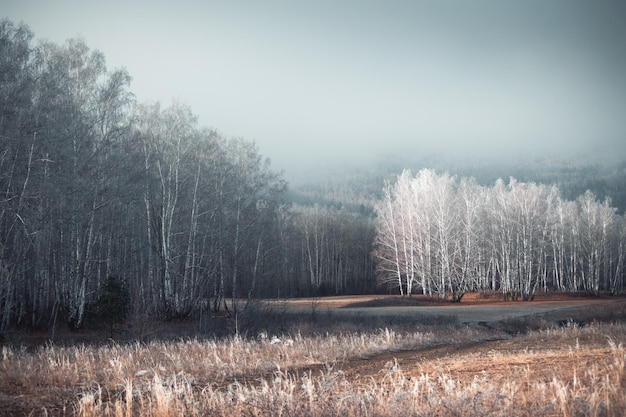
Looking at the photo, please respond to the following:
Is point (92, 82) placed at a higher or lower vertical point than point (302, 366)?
higher

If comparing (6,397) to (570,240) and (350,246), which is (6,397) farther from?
(350,246)

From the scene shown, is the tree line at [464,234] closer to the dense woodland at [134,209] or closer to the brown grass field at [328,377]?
the dense woodland at [134,209]

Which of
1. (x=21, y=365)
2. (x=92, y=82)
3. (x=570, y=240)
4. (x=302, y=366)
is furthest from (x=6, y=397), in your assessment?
(x=570, y=240)

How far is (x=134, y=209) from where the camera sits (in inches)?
1337

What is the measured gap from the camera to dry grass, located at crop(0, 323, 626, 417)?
4.79m

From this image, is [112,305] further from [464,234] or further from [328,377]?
[464,234]

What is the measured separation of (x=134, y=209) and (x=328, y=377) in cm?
3161

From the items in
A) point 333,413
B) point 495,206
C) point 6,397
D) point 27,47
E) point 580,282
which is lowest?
point 580,282

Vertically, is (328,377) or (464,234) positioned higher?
(464,234)

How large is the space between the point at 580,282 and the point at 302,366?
63.3 metres

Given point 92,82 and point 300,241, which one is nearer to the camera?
point 92,82

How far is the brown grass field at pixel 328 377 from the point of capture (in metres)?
4.81

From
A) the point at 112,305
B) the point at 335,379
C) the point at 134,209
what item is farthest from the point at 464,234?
the point at 335,379

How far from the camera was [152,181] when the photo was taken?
26.3 m
